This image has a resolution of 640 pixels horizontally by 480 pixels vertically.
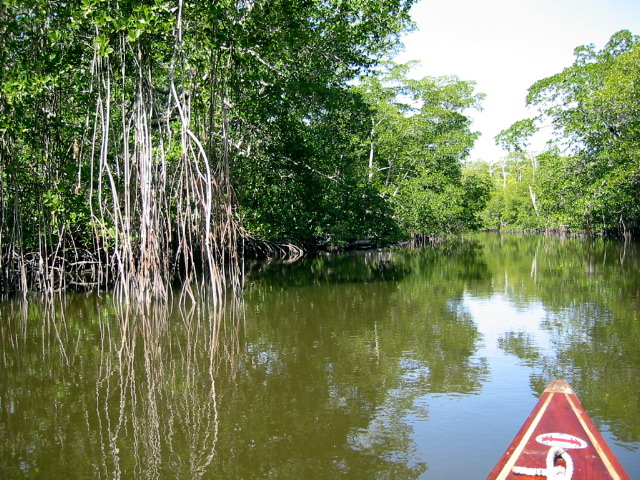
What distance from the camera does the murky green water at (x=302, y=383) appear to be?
288 centimetres

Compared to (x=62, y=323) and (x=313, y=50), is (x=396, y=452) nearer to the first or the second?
(x=62, y=323)

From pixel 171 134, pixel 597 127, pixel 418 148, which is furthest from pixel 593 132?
pixel 171 134

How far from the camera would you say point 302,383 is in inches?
161

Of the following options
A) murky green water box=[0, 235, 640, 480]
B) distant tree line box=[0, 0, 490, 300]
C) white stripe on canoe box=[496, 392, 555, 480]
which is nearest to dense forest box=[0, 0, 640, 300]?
distant tree line box=[0, 0, 490, 300]

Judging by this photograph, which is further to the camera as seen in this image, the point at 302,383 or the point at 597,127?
the point at 597,127

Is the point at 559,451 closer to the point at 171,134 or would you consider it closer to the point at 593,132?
the point at 171,134

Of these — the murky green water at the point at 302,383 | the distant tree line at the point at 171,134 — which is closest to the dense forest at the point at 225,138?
the distant tree line at the point at 171,134

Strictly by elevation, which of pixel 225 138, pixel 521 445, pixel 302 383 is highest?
pixel 225 138

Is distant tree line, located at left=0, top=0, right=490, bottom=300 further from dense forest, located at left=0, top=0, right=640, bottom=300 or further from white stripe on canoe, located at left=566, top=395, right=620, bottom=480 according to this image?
white stripe on canoe, located at left=566, top=395, right=620, bottom=480

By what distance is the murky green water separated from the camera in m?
2.88

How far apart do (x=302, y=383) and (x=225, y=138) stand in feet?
10.2

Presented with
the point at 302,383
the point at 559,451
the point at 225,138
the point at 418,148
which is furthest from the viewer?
the point at 418,148

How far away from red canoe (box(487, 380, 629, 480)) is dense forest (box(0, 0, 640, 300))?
3639 millimetres

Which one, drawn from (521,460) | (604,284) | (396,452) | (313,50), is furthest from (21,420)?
(604,284)
